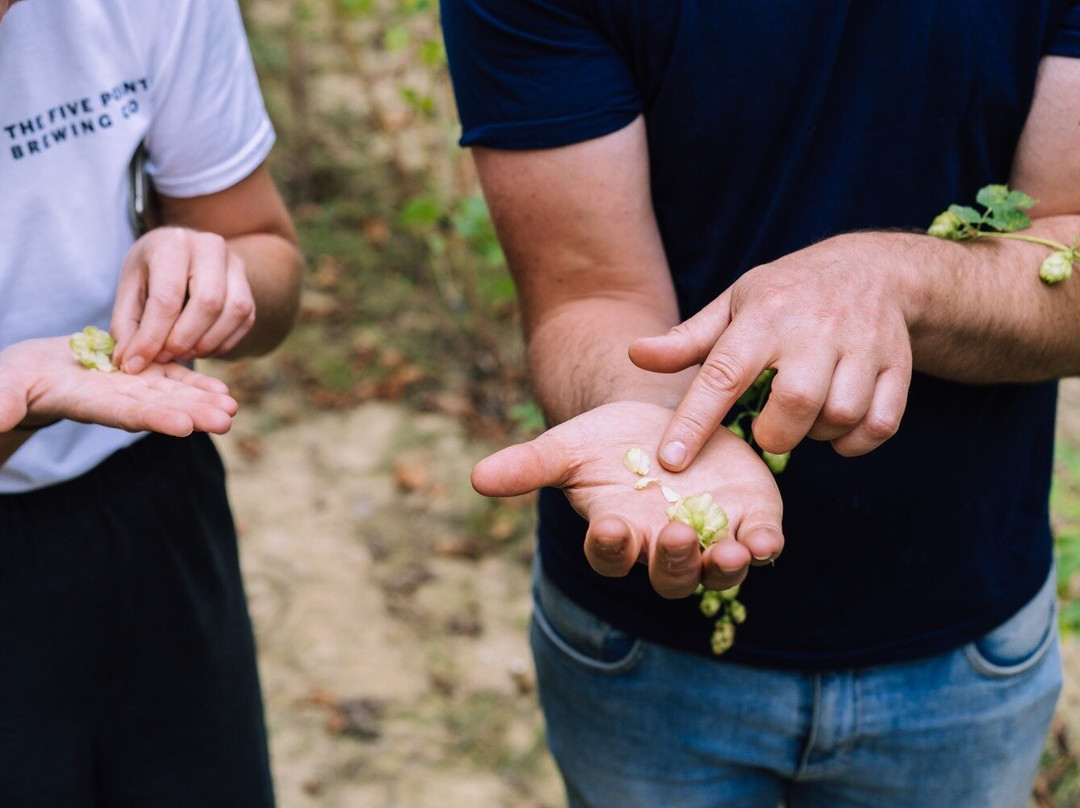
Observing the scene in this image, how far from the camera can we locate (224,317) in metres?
1.60

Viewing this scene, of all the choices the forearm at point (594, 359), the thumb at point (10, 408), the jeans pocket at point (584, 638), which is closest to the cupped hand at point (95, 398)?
the thumb at point (10, 408)

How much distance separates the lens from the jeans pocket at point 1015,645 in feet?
5.75

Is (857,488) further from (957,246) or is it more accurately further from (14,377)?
(14,377)

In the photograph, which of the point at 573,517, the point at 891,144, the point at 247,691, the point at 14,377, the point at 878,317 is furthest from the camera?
the point at 247,691

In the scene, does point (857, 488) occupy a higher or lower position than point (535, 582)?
higher

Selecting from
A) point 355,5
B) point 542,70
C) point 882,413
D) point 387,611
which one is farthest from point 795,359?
point 355,5

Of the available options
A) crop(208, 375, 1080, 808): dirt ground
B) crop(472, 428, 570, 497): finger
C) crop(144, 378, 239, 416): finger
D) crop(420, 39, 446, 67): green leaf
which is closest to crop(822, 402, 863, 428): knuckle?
crop(472, 428, 570, 497): finger

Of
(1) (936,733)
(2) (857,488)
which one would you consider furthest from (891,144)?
(1) (936,733)

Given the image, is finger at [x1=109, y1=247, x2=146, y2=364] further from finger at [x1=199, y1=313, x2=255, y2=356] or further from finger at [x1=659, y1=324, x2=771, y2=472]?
finger at [x1=659, y1=324, x2=771, y2=472]

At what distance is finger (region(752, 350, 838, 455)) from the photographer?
126cm

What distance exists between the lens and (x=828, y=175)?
160 cm

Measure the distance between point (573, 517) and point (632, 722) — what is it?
14.1 inches

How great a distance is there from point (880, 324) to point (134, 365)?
0.99 meters

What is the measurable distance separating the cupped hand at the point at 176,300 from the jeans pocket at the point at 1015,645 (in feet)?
4.09
